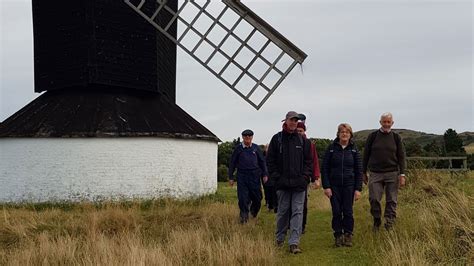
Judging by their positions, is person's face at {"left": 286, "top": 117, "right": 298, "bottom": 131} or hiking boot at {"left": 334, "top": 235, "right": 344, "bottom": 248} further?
hiking boot at {"left": 334, "top": 235, "right": 344, "bottom": 248}

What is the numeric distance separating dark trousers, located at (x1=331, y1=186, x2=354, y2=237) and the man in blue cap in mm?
2166

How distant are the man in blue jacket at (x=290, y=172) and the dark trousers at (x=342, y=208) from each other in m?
0.51

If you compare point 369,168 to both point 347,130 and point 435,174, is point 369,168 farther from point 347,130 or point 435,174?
point 435,174

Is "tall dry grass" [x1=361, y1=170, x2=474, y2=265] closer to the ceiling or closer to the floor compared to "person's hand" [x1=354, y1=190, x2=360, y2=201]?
closer to the floor

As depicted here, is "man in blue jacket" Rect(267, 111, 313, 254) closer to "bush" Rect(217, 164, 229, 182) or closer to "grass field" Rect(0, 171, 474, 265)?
"grass field" Rect(0, 171, 474, 265)

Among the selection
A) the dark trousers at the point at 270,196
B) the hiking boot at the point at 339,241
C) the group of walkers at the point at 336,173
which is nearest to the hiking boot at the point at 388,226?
the group of walkers at the point at 336,173

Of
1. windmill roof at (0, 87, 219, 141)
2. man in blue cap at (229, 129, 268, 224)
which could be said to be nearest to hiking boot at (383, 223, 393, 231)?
man in blue cap at (229, 129, 268, 224)

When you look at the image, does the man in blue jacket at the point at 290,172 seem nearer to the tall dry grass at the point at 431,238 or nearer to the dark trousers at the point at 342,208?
the dark trousers at the point at 342,208

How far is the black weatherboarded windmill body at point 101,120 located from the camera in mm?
14703

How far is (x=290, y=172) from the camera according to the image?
7035 millimetres

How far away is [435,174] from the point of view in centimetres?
1441

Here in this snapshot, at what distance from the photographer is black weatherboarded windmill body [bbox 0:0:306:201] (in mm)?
14703

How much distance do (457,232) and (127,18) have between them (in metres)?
12.2

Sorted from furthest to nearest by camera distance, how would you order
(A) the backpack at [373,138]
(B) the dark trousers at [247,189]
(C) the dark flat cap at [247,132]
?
(C) the dark flat cap at [247,132] → (B) the dark trousers at [247,189] → (A) the backpack at [373,138]
